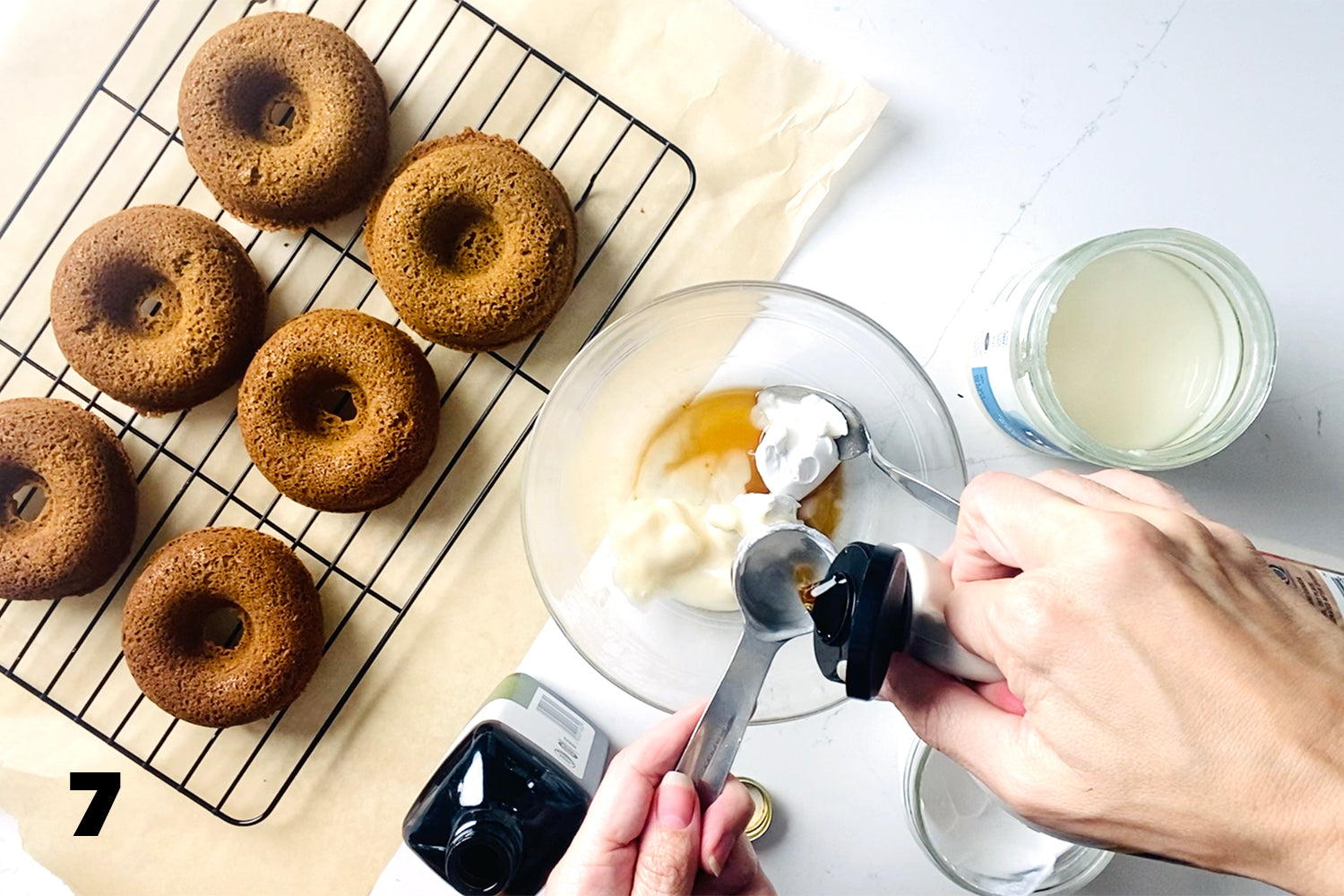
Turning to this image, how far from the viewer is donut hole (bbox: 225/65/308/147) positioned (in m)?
1.20

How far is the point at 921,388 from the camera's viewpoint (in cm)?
104

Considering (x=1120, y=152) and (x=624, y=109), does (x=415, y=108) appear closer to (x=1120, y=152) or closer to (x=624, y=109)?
(x=624, y=109)

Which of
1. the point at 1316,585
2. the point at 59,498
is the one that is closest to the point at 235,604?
the point at 59,498

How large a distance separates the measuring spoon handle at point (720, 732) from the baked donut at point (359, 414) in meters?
0.54

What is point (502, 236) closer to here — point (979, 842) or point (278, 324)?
point (278, 324)

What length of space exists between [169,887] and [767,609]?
0.94 meters

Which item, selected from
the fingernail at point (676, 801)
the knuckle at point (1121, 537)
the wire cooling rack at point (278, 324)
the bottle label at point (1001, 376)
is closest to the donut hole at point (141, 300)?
the wire cooling rack at point (278, 324)

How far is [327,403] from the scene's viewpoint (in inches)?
49.6

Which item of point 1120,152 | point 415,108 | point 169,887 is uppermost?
point 1120,152

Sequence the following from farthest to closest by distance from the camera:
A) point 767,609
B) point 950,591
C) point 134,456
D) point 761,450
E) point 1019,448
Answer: point 134,456 → point 1019,448 → point 761,450 → point 767,609 → point 950,591

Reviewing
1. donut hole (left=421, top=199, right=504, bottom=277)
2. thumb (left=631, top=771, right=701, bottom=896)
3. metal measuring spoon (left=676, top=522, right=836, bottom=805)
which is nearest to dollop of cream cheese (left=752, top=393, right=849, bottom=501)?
metal measuring spoon (left=676, top=522, right=836, bottom=805)

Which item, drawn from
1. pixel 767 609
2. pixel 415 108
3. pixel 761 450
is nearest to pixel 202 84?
pixel 415 108

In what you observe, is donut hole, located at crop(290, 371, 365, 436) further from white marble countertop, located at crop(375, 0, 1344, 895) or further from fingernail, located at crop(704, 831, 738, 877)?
fingernail, located at crop(704, 831, 738, 877)

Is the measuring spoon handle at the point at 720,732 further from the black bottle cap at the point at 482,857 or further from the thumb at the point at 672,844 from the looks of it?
the black bottle cap at the point at 482,857
